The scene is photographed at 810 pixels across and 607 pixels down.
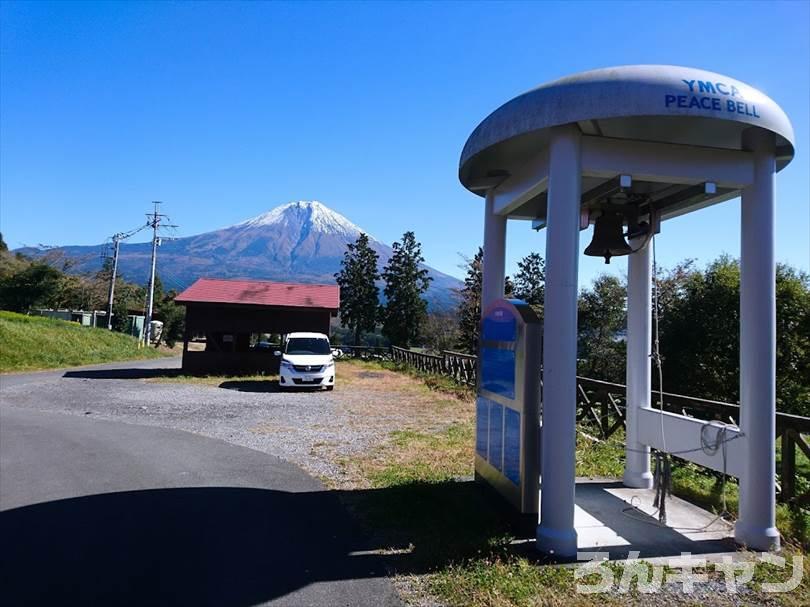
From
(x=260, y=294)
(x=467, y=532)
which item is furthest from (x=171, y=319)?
(x=467, y=532)

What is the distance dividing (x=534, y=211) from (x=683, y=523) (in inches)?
137

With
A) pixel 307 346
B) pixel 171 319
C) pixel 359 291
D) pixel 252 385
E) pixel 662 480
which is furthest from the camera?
pixel 171 319

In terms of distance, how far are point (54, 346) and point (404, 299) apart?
25.7 meters

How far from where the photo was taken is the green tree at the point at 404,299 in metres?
44.2

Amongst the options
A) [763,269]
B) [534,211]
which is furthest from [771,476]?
[534,211]

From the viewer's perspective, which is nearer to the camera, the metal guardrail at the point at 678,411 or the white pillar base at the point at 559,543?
the white pillar base at the point at 559,543

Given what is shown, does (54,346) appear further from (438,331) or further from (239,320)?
(438,331)

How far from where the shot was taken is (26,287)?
1495 inches

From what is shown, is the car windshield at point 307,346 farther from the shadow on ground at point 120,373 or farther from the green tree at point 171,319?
the green tree at point 171,319

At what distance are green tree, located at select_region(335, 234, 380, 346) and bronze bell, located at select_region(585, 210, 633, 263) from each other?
41.7m

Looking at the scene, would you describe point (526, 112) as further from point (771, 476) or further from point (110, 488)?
point (110, 488)

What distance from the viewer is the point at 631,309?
6094mm

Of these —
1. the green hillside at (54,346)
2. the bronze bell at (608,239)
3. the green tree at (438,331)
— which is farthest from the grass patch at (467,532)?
the green tree at (438,331)

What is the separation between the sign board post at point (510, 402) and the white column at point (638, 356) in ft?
5.66
